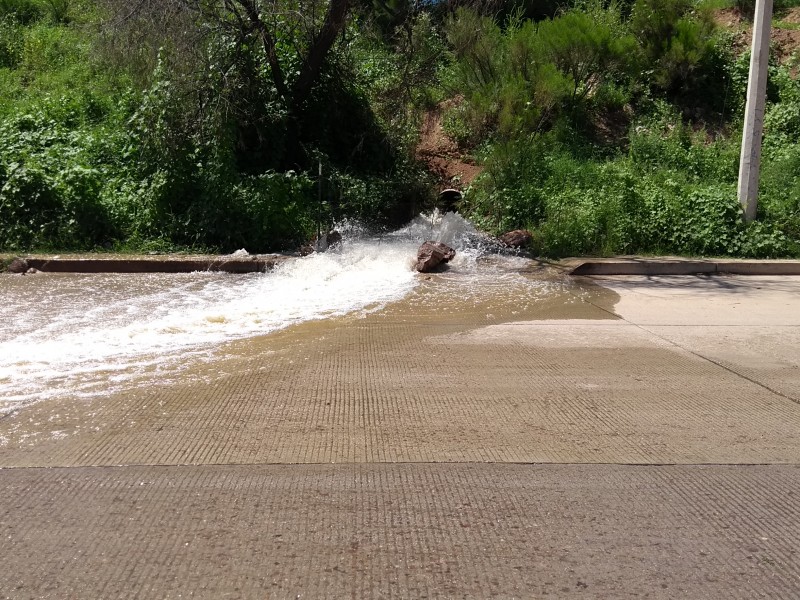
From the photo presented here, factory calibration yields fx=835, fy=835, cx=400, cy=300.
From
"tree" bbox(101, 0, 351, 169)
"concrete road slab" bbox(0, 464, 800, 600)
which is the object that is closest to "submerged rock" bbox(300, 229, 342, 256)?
"tree" bbox(101, 0, 351, 169)

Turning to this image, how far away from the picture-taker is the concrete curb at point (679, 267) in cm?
1319

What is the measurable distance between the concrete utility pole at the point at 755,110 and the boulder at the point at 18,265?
12.0m

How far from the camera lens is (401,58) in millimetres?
17359

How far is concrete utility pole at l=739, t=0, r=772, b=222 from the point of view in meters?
14.0

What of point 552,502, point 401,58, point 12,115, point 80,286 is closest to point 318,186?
point 401,58

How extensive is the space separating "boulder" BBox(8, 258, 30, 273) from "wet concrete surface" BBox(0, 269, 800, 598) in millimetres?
6192

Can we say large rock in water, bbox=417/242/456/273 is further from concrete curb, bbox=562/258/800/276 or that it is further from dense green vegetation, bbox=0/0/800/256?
dense green vegetation, bbox=0/0/800/256

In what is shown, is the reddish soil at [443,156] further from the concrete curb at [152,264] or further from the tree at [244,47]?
the concrete curb at [152,264]

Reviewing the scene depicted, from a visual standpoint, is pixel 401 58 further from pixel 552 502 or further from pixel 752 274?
pixel 552 502

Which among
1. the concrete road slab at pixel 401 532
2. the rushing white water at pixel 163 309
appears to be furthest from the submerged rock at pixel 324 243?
the concrete road slab at pixel 401 532

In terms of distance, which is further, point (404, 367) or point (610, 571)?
point (404, 367)

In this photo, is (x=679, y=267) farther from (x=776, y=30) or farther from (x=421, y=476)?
(x=776, y=30)

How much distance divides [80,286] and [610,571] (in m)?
9.76

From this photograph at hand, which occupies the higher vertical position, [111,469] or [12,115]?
[12,115]
